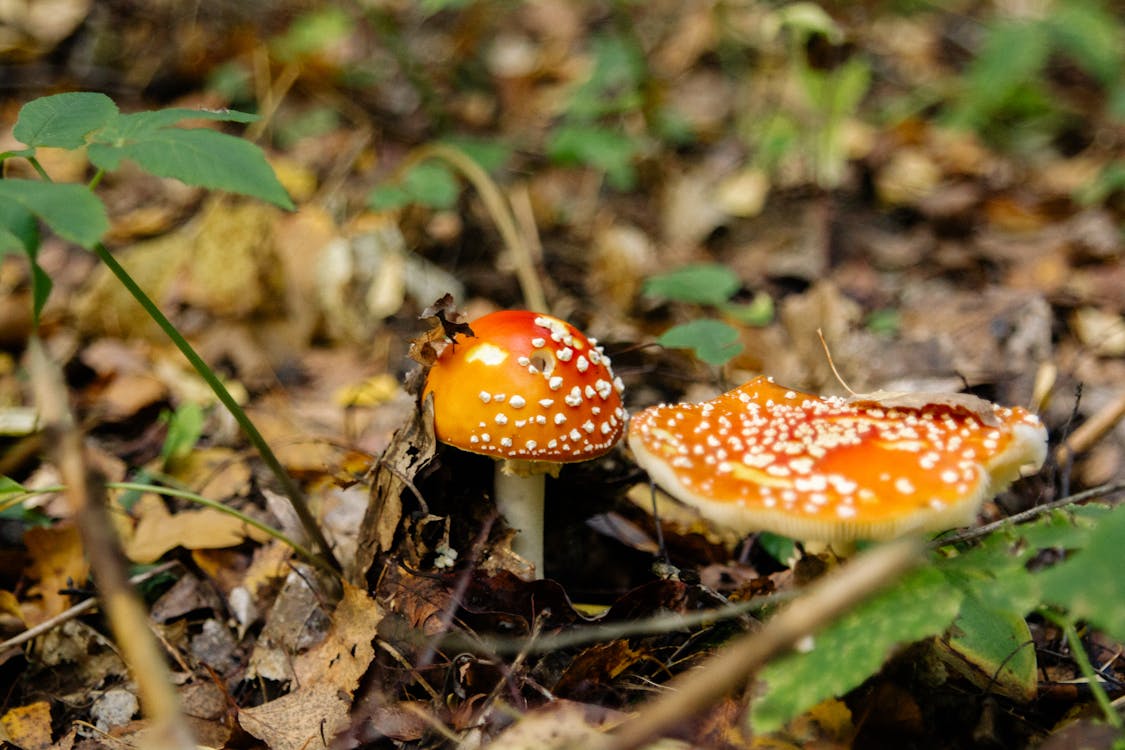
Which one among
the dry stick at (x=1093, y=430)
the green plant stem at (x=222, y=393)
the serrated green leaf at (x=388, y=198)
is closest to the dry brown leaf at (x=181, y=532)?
the green plant stem at (x=222, y=393)

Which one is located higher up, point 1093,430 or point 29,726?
point 1093,430

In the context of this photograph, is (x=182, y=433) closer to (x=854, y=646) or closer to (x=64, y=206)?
(x=64, y=206)

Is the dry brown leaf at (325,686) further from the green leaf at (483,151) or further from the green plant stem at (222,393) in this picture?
the green leaf at (483,151)

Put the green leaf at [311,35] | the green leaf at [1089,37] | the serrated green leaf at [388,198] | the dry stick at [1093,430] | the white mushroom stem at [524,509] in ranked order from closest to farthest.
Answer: the white mushroom stem at [524,509] → the dry stick at [1093,430] → the serrated green leaf at [388,198] → the green leaf at [1089,37] → the green leaf at [311,35]

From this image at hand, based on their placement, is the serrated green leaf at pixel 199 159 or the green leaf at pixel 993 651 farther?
the green leaf at pixel 993 651

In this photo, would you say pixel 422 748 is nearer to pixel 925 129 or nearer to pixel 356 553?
pixel 356 553

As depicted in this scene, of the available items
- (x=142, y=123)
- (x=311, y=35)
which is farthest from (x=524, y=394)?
(x=311, y=35)
